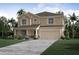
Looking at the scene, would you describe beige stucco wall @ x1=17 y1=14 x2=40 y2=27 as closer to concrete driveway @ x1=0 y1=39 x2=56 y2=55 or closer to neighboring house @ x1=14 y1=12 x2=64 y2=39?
neighboring house @ x1=14 y1=12 x2=64 y2=39

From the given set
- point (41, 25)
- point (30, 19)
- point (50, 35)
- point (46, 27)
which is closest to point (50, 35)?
point (50, 35)

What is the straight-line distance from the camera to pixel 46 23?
35531 mm

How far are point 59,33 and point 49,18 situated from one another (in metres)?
3.49

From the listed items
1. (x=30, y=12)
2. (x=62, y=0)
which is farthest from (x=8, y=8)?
(x=62, y=0)

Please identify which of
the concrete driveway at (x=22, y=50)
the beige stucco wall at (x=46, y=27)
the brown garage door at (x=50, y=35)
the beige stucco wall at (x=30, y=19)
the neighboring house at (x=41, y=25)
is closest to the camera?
the concrete driveway at (x=22, y=50)

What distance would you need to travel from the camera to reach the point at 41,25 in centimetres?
3556

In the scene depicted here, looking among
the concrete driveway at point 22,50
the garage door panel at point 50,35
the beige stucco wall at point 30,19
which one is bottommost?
the garage door panel at point 50,35

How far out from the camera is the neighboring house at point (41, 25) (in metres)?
33.6

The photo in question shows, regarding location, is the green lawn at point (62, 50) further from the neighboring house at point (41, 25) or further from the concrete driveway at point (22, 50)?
the neighboring house at point (41, 25)

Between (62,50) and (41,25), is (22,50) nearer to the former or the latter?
(62,50)

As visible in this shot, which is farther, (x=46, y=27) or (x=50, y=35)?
(x=46, y=27)

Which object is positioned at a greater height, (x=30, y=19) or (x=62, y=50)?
(x=30, y=19)

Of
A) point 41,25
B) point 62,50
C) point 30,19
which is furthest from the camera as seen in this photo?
point 30,19

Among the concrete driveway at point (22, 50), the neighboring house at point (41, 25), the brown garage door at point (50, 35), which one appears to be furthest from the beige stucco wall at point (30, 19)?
the concrete driveway at point (22, 50)
